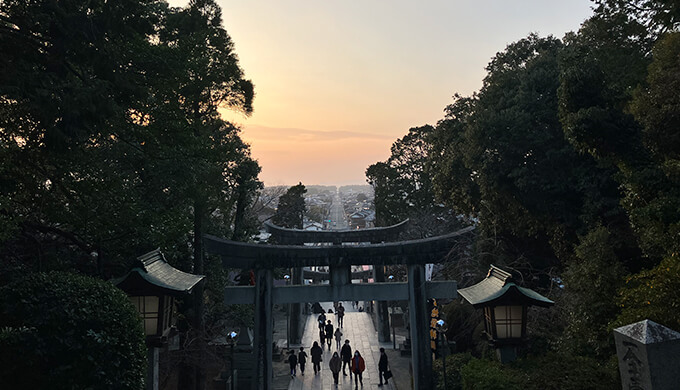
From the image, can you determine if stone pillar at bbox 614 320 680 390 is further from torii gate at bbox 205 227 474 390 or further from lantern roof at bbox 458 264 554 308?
torii gate at bbox 205 227 474 390

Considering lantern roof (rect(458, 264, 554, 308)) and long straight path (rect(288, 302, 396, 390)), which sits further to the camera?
long straight path (rect(288, 302, 396, 390))

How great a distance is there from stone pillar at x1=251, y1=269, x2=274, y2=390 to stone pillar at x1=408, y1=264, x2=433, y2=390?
4.74 m

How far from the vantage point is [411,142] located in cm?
3359

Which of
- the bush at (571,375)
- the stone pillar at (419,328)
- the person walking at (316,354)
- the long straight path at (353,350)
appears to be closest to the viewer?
the bush at (571,375)

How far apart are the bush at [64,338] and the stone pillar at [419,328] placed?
384 inches

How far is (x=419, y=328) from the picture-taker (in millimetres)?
14250

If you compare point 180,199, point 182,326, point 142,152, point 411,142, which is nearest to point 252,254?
point 180,199

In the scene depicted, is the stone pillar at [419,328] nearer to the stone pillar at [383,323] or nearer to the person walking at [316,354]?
the person walking at [316,354]

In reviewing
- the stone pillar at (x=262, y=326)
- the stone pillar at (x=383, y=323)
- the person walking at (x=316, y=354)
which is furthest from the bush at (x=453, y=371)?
the stone pillar at (x=383, y=323)

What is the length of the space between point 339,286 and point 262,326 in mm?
2850

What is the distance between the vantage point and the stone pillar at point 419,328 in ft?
46.1

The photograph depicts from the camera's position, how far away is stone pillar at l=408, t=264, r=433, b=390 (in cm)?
1406

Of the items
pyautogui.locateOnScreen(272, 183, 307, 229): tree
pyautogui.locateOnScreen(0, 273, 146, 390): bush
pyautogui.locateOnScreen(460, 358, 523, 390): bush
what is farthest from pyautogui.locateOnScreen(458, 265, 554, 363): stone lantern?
pyautogui.locateOnScreen(272, 183, 307, 229): tree

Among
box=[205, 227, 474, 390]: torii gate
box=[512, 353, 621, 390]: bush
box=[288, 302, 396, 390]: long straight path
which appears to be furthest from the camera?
box=[288, 302, 396, 390]: long straight path
